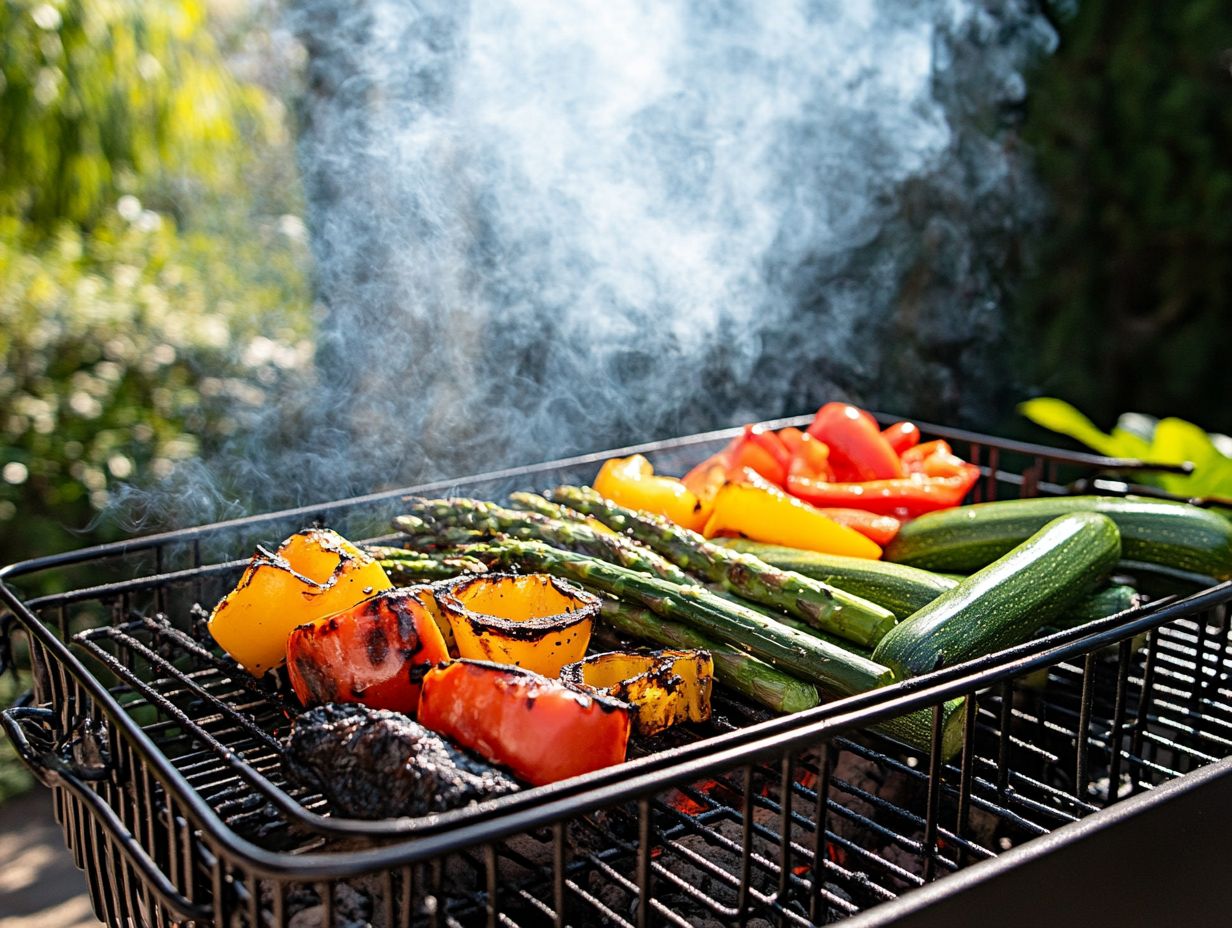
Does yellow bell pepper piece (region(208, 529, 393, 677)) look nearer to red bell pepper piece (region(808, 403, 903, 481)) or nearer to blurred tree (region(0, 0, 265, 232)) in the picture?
red bell pepper piece (region(808, 403, 903, 481))

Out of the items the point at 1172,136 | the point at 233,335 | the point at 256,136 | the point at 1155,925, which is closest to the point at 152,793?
the point at 1155,925

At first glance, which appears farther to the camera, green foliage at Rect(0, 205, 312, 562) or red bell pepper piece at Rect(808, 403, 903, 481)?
green foliage at Rect(0, 205, 312, 562)

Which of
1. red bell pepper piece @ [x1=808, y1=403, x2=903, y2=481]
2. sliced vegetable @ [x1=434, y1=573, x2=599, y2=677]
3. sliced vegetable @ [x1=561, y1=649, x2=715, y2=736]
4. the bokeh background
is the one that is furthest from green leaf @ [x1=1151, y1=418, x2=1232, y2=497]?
sliced vegetable @ [x1=434, y1=573, x2=599, y2=677]

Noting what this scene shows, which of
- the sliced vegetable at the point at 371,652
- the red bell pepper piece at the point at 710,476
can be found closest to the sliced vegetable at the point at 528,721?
the sliced vegetable at the point at 371,652

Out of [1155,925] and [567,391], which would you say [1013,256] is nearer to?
[567,391]

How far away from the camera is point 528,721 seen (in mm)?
1586

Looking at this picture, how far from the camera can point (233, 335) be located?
4.73m

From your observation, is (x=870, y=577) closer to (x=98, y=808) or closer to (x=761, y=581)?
(x=761, y=581)

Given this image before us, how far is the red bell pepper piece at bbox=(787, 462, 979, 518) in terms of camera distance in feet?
9.99

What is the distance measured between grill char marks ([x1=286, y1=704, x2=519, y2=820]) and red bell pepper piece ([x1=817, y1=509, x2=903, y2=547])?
5.17 feet

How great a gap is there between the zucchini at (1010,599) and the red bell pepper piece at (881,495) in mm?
449

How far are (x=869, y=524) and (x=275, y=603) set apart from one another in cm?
159

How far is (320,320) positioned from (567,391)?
147 centimetres

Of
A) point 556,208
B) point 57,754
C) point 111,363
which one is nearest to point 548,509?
point 57,754
